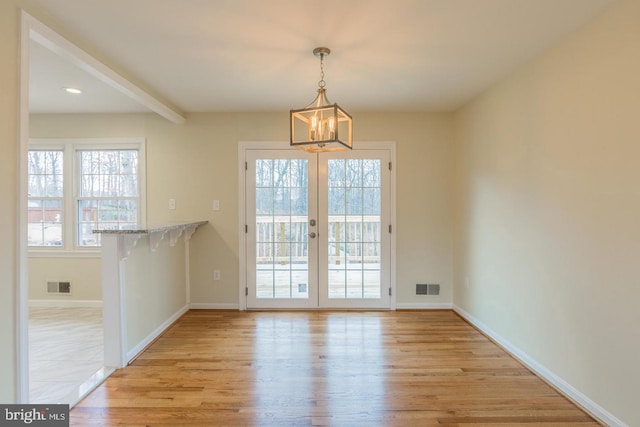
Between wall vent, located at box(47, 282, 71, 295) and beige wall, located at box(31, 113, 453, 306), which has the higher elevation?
beige wall, located at box(31, 113, 453, 306)

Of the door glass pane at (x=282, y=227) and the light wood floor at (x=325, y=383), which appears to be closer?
the light wood floor at (x=325, y=383)

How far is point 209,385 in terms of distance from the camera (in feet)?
7.60

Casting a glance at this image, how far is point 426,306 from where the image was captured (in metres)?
4.05

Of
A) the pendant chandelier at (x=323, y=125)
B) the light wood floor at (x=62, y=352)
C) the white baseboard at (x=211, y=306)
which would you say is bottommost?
the light wood floor at (x=62, y=352)

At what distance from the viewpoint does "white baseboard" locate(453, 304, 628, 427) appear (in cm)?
194

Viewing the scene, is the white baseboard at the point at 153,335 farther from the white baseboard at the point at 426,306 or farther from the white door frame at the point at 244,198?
the white baseboard at the point at 426,306

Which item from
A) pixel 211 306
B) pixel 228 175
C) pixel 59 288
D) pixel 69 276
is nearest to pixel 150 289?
pixel 211 306

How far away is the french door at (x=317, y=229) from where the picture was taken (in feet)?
13.1

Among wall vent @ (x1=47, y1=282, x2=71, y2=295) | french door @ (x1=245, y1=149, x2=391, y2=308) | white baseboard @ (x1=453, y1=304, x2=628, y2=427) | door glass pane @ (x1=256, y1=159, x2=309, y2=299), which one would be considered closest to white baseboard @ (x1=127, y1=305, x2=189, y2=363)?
french door @ (x1=245, y1=149, x2=391, y2=308)

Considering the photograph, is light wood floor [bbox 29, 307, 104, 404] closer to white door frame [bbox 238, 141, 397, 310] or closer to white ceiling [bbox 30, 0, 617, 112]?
white door frame [bbox 238, 141, 397, 310]

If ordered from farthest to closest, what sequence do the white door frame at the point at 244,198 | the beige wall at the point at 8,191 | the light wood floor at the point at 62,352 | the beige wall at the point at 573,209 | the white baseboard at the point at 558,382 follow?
the white door frame at the point at 244,198 < the light wood floor at the point at 62,352 < the white baseboard at the point at 558,382 < the beige wall at the point at 573,209 < the beige wall at the point at 8,191

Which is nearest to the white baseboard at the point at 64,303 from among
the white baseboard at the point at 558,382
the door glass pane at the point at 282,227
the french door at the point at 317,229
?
the french door at the point at 317,229

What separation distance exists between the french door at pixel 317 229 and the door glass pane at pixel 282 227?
1cm

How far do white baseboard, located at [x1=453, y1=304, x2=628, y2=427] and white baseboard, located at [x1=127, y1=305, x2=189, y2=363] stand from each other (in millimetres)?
3119
